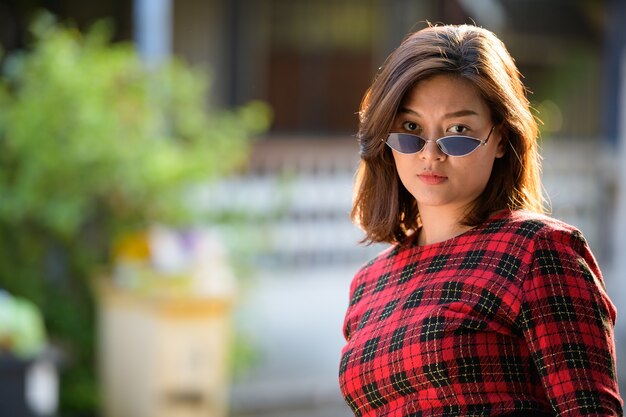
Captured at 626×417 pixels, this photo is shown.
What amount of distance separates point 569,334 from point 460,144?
0.36 m

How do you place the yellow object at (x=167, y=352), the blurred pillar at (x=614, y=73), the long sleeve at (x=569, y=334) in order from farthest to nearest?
the blurred pillar at (x=614, y=73)
the yellow object at (x=167, y=352)
the long sleeve at (x=569, y=334)

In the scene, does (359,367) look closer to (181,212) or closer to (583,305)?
(583,305)

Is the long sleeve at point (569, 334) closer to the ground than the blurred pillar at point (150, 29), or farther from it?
closer to the ground

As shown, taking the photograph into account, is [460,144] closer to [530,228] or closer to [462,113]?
[462,113]

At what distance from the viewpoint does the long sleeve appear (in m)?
1.62

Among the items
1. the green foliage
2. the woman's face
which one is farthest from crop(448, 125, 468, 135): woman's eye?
the green foliage

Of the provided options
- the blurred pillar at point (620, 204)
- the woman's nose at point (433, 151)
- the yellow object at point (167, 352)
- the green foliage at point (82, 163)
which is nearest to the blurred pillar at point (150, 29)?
the green foliage at point (82, 163)

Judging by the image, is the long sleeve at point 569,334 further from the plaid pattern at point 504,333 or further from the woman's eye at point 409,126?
the woman's eye at point 409,126

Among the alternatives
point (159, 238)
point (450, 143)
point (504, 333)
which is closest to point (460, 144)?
point (450, 143)

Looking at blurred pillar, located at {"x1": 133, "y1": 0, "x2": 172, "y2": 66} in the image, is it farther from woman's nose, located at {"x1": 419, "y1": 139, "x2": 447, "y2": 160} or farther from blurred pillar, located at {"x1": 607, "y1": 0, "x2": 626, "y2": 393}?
woman's nose, located at {"x1": 419, "y1": 139, "x2": 447, "y2": 160}

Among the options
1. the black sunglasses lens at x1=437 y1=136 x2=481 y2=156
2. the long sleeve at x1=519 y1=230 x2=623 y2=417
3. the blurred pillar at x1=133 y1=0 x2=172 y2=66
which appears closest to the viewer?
the long sleeve at x1=519 y1=230 x2=623 y2=417

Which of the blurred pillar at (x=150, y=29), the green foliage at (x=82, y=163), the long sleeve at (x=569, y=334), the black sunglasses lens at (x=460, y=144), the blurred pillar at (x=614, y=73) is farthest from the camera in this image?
the blurred pillar at (x=614, y=73)

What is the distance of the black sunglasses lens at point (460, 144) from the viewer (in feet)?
5.87

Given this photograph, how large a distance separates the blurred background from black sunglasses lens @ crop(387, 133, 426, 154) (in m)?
3.20
